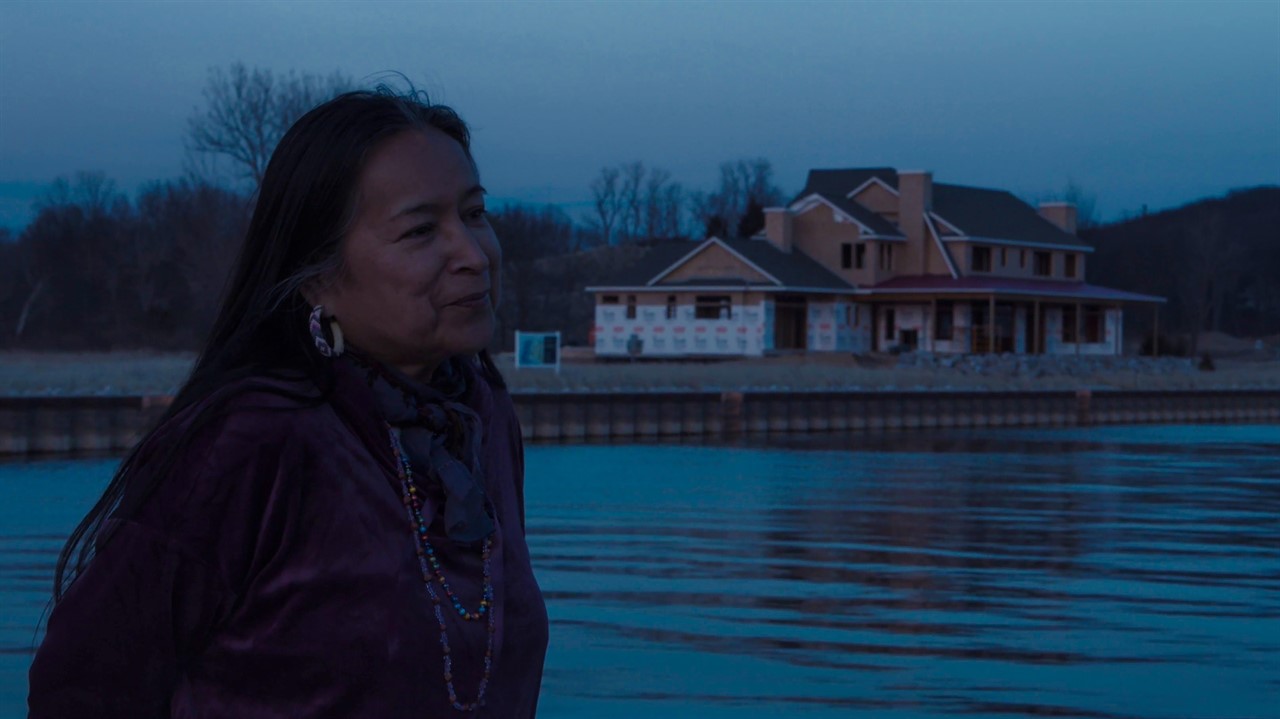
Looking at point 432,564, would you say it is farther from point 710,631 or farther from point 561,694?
point 710,631

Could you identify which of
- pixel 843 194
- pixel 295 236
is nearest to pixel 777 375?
pixel 843 194

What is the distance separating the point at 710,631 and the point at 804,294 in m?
44.3

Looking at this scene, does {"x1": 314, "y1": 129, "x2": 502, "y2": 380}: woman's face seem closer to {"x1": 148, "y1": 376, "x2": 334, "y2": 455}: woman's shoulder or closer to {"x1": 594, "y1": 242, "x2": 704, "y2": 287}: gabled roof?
{"x1": 148, "y1": 376, "x2": 334, "y2": 455}: woman's shoulder

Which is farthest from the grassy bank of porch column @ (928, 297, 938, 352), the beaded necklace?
the beaded necklace

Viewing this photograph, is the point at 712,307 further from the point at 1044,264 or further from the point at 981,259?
the point at 1044,264

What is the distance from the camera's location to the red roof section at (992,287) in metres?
52.3

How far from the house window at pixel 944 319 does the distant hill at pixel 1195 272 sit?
1198 inches

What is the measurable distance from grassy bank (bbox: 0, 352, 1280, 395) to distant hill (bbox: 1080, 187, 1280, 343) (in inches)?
1236

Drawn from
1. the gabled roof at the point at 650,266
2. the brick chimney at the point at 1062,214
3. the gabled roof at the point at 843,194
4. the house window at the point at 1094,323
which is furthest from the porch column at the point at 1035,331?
the gabled roof at the point at 650,266

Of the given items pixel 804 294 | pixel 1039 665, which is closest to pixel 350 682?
pixel 1039 665

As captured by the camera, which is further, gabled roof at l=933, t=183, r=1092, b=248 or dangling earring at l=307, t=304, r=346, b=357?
gabled roof at l=933, t=183, r=1092, b=248

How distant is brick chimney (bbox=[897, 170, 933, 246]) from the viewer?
55.3m

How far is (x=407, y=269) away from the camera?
198 cm

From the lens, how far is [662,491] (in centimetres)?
2014
